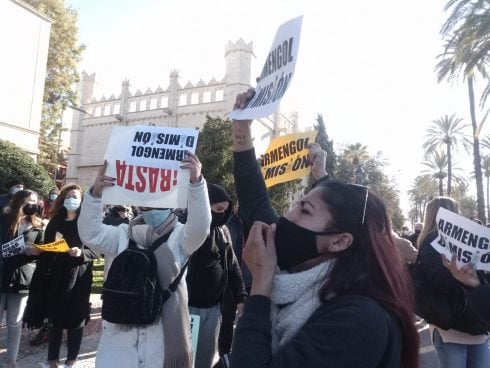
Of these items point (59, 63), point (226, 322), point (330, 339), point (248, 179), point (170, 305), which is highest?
point (59, 63)

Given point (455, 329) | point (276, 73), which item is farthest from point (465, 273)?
point (276, 73)

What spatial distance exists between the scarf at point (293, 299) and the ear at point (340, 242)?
0.23 ft

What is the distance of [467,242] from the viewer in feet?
9.44

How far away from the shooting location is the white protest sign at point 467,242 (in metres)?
2.85

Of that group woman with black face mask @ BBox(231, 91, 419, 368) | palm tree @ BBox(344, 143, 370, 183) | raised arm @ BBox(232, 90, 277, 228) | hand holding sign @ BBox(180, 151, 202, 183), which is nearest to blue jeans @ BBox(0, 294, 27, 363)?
hand holding sign @ BBox(180, 151, 202, 183)

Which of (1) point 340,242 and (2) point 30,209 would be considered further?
(2) point 30,209

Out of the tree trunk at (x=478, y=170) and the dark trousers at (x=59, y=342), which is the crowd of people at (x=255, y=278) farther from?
the tree trunk at (x=478, y=170)

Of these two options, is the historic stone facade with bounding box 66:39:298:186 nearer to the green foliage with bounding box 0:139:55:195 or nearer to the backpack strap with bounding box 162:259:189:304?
the green foliage with bounding box 0:139:55:195

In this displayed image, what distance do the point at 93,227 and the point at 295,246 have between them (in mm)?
1716

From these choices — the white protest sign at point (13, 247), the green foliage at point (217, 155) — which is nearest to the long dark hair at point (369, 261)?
the white protest sign at point (13, 247)

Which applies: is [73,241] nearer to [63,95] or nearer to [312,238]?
[312,238]

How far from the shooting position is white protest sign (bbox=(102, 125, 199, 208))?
290 centimetres

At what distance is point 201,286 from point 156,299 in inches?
48.0

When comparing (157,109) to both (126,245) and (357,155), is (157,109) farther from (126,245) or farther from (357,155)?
(126,245)
